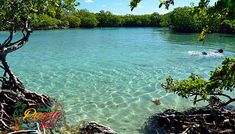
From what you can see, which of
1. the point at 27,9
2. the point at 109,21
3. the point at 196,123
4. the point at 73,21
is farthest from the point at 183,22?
the point at 196,123

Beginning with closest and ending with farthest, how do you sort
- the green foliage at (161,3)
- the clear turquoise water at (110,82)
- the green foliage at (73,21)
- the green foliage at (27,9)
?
the green foliage at (161,3), the green foliage at (27,9), the clear turquoise water at (110,82), the green foliage at (73,21)

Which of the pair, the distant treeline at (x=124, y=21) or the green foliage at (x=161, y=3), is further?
the distant treeline at (x=124, y=21)

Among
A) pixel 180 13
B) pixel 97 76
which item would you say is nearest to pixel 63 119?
pixel 97 76

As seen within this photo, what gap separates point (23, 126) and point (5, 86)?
113 inches

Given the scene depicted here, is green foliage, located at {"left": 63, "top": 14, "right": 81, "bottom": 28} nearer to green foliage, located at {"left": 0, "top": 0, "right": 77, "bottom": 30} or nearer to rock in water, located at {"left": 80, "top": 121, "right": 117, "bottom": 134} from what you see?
green foliage, located at {"left": 0, "top": 0, "right": 77, "bottom": 30}

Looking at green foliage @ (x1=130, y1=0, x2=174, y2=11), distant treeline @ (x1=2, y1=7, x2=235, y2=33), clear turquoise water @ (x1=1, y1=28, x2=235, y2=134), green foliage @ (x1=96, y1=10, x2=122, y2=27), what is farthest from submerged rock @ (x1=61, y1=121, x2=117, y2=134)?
green foliage @ (x1=96, y1=10, x2=122, y2=27)

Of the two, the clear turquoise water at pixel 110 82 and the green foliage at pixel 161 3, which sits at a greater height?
the green foliage at pixel 161 3

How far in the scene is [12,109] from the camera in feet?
30.8

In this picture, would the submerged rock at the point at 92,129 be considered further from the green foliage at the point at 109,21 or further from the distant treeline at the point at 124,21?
the green foliage at the point at 109,21

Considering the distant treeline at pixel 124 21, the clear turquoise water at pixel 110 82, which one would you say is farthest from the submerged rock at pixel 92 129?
the distant treeline at pixel 124 21

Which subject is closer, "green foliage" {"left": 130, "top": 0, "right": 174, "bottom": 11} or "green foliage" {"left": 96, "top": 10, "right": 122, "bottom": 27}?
"green foliage" {"left": 130, "top": 0, "right": 174, "bottom": 11}

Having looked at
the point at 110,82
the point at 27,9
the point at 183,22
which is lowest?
the point at 110,82

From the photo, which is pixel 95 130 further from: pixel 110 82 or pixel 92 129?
pixel 110 82

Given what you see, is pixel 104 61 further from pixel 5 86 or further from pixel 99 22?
pixel 99 22
